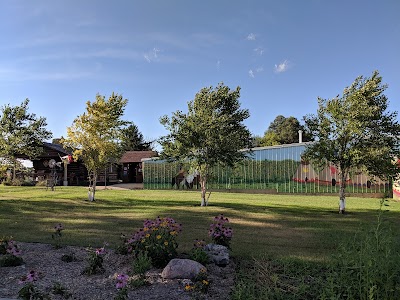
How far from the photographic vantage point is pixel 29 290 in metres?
3.72

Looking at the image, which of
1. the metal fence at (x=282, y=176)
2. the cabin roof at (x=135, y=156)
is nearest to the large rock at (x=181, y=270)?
the metal fence at (x=282, y=176)

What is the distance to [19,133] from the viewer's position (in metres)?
16.7

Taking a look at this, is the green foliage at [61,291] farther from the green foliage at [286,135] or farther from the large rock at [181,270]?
A: the green foliage at [286,135]

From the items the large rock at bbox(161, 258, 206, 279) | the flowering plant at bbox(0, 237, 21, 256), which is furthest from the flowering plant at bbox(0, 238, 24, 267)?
the large rock at bbox(161, 258, 206, 279)

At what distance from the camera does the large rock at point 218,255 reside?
16.1 ft

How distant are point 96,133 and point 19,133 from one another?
4.31 meters

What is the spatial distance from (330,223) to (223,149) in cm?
516

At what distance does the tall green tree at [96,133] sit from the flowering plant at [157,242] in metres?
10.5

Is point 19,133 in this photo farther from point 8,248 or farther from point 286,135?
point 286,135

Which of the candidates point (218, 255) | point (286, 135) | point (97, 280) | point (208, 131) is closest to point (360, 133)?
point (208, 131)

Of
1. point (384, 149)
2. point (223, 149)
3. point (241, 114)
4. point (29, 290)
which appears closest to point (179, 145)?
point (223, 149)

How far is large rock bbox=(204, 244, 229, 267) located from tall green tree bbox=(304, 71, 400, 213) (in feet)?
27.7

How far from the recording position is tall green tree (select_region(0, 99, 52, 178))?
15461 millimetres

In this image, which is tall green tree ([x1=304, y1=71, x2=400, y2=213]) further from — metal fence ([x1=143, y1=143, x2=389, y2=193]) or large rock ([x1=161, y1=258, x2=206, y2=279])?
metal fence ([x1=143, y1=143, x2=389, y2=193])
